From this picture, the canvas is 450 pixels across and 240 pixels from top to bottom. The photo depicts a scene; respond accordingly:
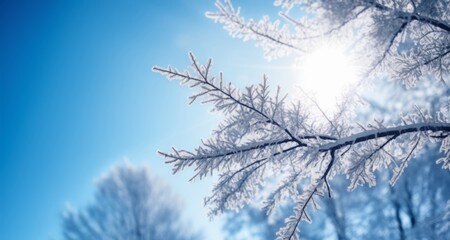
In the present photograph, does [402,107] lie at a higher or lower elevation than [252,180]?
higher

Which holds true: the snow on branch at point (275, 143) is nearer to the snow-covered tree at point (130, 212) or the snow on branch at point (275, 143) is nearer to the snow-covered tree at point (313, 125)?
the snow-covered tree at point (313, 125)

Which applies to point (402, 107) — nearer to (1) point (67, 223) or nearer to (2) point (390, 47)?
(2) point (390, 47)

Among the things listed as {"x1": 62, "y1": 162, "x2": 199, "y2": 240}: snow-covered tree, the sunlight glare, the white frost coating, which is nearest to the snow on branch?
the white frost coating

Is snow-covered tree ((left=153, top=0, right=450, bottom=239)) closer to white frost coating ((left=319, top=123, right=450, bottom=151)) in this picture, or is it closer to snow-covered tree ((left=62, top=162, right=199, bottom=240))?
white frost coating ((left=319, top=123, right=450, bottom=151))

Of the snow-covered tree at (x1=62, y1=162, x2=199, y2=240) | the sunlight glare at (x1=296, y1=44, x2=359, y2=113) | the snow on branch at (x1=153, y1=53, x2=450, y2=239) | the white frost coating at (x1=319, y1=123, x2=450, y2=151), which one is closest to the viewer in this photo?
the snow on branch at (x1=153, y1=53, x2=450, y2=239)

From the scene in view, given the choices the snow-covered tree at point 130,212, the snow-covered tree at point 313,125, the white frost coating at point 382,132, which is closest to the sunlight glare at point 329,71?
the snow-covered tree at point 313,125

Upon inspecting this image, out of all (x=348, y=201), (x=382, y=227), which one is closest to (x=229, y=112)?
(x=382, y=227)

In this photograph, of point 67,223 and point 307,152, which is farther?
point 67,223
